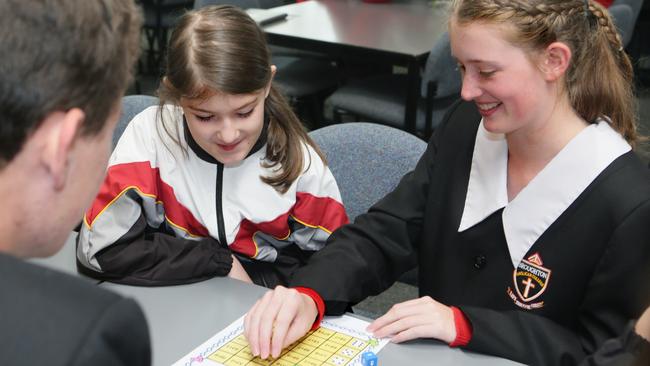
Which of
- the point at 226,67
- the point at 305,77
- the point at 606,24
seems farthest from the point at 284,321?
the point at 305,77

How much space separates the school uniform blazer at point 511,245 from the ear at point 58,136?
0.75 metres

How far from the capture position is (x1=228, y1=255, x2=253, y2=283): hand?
151 cm

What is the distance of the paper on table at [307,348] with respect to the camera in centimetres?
116

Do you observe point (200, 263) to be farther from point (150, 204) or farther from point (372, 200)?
point (372, 200)

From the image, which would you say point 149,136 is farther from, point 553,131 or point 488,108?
point 553,131

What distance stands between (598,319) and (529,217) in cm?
21

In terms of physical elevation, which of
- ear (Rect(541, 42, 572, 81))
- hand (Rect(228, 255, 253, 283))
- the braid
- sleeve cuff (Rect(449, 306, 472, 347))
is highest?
the braid

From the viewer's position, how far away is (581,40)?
4.39ft

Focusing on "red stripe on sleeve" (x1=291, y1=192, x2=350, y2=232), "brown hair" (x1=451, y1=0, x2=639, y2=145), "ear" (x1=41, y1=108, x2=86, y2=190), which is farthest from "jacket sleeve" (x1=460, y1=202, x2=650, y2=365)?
"ear" (x1=41, y1=108, x2=86, y2=190)

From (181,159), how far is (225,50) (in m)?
0.26

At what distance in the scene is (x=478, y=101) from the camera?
4.48 ft

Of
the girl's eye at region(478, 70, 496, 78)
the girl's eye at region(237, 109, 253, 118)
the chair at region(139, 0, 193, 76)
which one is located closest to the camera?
the girl's eye at region(478, 70, 496, 78)

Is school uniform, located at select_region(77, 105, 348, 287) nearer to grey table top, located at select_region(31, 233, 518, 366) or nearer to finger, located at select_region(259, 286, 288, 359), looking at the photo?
grey table top, located at select_region(31, 233, 518, 366)

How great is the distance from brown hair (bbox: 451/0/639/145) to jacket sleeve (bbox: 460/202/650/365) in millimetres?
226
